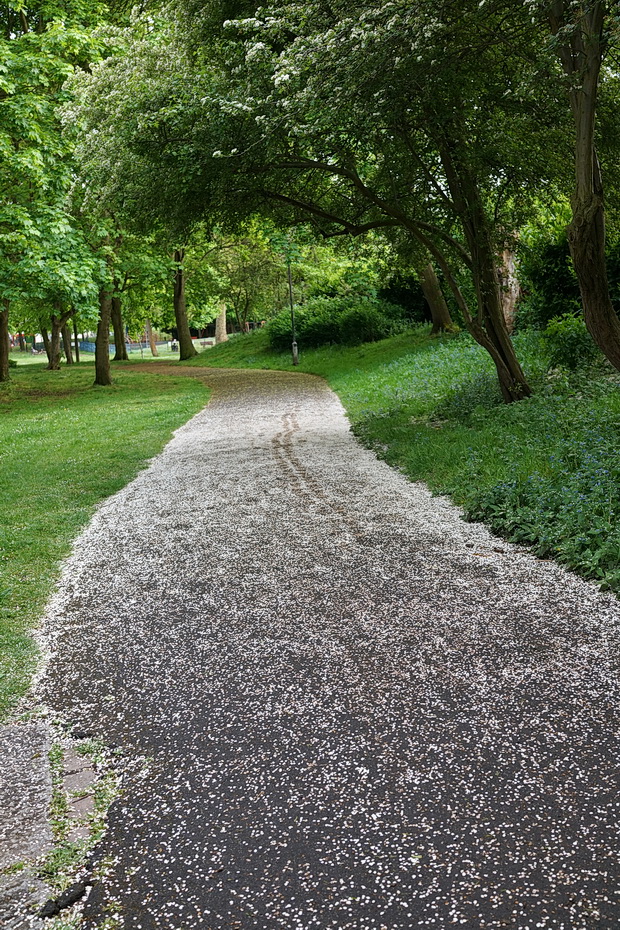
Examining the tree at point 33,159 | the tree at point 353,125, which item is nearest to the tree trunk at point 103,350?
the tree at point 33,159

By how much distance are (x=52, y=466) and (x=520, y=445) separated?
7.07 meters

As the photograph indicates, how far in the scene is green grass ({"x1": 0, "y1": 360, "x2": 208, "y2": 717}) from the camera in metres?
5.37

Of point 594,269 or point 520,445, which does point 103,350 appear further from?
point 594,269

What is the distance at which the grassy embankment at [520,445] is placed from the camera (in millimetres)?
5887

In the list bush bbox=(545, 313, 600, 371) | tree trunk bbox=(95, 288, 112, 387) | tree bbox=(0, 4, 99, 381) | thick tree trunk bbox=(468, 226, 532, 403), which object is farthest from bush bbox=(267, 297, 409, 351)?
thick tree trunk bbox=(468, 226, 532, 403)

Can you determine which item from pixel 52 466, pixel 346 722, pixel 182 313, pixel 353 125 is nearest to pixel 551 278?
pixel 353 125

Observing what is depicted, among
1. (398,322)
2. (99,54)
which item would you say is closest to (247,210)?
(99,54)

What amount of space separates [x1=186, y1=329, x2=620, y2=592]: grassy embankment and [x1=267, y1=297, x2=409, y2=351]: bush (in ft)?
36.6

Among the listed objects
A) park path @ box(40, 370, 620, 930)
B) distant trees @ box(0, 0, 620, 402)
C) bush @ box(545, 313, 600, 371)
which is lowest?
park path @ box(40, 370, 620, 930)

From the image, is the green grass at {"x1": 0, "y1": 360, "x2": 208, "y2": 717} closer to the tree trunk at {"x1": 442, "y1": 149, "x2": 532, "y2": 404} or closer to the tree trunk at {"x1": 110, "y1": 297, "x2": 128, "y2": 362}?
the tree trunk at {"x1": 442, "y1": 149, "x2": 532, "y2": 404}

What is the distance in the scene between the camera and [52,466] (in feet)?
37.6

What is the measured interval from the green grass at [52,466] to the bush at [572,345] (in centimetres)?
735

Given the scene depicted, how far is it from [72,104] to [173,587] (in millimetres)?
10540

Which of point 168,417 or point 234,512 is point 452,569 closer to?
point 234,512
